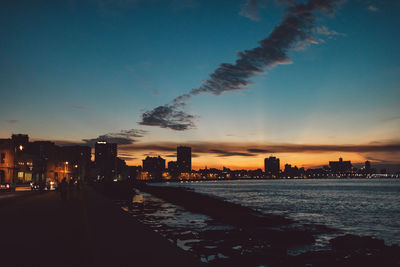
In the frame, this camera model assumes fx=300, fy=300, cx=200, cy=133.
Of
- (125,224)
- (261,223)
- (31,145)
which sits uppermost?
(31,145)

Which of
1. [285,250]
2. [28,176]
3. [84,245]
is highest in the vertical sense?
[84,245]

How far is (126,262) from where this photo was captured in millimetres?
7996

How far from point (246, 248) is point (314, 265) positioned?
10.4 ft

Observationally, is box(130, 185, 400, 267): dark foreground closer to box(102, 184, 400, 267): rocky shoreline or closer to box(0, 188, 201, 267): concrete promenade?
box(102, 184, 400, 267): rocky shoreline

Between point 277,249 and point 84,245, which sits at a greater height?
point 84,245

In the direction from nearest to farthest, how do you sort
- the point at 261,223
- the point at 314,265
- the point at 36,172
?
the point at 314,265
the point at 261,223
the point at 36,172

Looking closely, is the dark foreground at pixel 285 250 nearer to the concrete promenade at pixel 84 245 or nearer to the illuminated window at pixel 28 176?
the concrete promenade at pixel 84 245

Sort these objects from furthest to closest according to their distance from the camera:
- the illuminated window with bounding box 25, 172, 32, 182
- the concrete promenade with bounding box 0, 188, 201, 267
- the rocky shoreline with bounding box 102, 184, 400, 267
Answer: the illuminated window with bounding box 25, 172, 32, 182 → the rocky shoreline with bounding box 102, 184, 400, 267 → the concrete promenade with bounding box 0, 188, 201, 267

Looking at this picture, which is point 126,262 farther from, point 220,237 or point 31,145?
point 31,145

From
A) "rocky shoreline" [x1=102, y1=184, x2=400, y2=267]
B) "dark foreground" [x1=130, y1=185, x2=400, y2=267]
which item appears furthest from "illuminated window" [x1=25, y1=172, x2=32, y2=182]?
"dark foreground" [x1=130, y1=185, x2=400, y2=267]

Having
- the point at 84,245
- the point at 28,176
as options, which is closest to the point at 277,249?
the point at 84,245

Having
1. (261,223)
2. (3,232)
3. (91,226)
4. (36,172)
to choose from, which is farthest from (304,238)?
(36,172)

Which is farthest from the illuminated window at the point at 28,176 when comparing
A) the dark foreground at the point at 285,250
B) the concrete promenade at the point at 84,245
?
the dark foreground at the point at 285,250

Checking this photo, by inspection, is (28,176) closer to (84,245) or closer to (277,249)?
(84,245)
